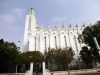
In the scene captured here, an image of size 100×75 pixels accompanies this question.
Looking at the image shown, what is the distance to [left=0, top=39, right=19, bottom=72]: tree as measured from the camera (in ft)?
122

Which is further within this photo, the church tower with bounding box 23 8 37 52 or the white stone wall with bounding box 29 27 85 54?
the church tower with bounding box 23 8 37 52

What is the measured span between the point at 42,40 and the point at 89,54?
42.2m

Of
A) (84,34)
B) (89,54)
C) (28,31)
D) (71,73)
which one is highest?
(28,31)

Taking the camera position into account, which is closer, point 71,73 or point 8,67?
point 71,73

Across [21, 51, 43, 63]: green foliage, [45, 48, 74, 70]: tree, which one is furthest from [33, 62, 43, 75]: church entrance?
[21, 51, 43, 63]: green foliage

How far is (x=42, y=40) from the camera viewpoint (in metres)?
83.1

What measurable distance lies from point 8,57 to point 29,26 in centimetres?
5340

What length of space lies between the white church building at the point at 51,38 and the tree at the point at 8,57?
3935 centimetres

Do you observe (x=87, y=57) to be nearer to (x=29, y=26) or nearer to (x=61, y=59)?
(x=61, y=59)

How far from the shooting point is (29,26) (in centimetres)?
9000

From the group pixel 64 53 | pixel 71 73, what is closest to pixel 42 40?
pixel 64 53

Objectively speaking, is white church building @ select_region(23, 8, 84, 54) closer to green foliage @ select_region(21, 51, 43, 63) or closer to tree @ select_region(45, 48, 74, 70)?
green foliage @ select_region(21, 51, 43, 63)

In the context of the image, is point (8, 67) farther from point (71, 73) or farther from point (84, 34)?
point (84, 34)

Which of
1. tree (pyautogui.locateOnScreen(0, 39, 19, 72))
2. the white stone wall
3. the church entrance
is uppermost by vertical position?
the white stone wall
